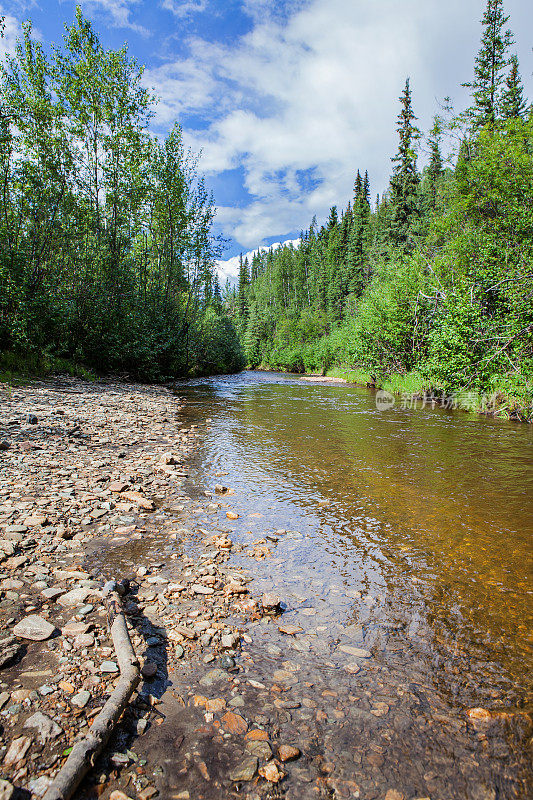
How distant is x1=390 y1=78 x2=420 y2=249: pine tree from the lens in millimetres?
43059

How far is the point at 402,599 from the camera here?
11.9 feet

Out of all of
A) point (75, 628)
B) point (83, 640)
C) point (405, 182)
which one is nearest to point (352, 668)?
point (83, 640)

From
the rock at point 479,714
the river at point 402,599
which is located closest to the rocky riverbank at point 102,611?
the river at point 402,599

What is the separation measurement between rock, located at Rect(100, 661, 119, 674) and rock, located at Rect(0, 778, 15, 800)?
2.61ft

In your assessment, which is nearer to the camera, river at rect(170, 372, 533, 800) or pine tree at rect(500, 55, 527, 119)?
river at rect(170, 372, 533, 800)

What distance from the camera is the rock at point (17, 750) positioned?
1.79 m

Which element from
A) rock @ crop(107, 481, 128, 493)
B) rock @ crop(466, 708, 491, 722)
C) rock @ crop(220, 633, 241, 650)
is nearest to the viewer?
rock @ crop(466, 708, 491, 722)

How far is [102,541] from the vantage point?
13.8 ft

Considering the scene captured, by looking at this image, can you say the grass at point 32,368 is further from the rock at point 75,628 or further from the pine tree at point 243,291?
the pine tree at point 243,291

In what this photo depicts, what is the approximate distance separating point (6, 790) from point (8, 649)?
3.41 ft

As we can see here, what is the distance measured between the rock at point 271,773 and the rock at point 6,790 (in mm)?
1095

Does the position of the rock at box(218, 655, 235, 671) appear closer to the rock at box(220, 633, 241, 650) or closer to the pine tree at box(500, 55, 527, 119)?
the rock at box(220, 633, 241, 650)

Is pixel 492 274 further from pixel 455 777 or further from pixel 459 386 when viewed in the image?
pixel 455 777

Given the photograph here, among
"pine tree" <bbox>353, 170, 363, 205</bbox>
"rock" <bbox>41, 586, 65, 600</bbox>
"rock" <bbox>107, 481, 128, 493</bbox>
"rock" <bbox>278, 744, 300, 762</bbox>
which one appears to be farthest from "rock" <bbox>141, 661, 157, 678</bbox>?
"pine tree" <bbox>353, 170, 363, 205</bbox>
